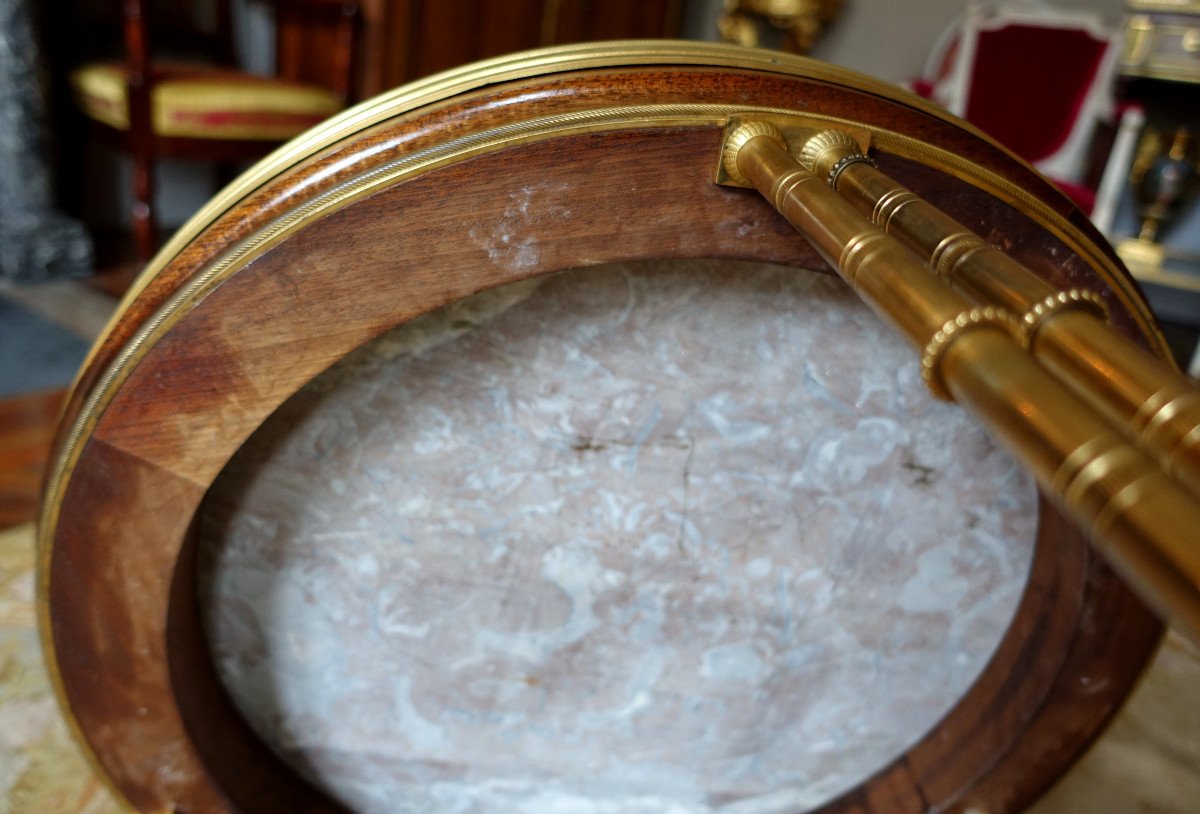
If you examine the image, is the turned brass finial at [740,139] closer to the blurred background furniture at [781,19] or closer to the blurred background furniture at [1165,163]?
the blurred background furniture at [1165,163]

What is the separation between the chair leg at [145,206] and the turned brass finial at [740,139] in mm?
1945

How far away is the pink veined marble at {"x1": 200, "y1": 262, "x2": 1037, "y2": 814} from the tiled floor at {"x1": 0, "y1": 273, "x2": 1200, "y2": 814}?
0.94 feet

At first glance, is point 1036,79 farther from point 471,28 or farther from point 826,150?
point 826,150

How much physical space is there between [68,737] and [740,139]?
0.76 meters

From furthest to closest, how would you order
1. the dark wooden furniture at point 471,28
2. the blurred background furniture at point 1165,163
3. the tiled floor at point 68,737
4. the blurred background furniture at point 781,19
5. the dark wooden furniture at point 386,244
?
the blurred background furniture at point 781,19 < the blurred background furniture at point 1165,163 < the dark wooden furniture at point 471,28 < the tiled floor at point 68,737 < the dark wooden furniture at point 386,244

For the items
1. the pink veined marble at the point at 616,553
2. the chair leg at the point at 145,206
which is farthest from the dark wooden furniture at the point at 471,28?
the pink veined marble at the point at 616,553

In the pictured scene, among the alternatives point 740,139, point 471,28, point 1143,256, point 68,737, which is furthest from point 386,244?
point 1143,256

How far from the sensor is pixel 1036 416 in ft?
0.82

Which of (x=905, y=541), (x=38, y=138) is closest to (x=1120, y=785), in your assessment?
(x=905, y=541)

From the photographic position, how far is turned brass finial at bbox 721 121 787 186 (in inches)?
17.3

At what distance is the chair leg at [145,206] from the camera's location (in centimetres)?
203

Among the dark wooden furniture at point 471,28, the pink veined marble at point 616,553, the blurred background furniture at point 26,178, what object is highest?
the pink veined marble at point 616,553

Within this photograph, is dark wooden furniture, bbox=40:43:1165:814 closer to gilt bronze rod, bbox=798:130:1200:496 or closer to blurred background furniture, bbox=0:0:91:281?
gilt bronze rod, bbox=798:130:1200:496

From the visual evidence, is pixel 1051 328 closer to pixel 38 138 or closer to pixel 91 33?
pixel 38 138
